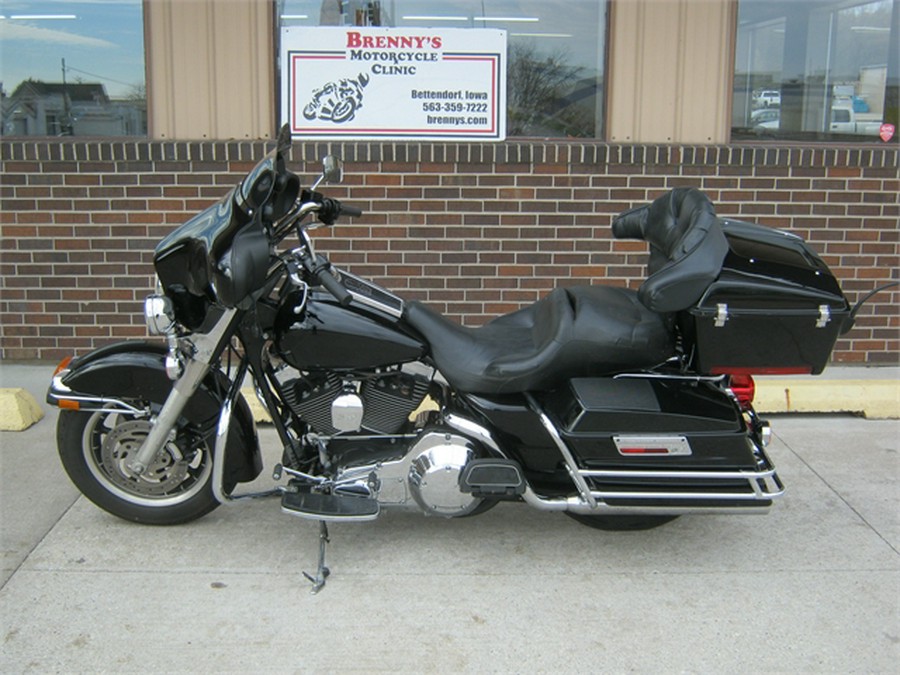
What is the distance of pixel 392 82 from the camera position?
5484 millimetres

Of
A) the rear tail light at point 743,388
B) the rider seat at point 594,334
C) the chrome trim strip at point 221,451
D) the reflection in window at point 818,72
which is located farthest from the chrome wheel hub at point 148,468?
the reflection in window at point 818,72

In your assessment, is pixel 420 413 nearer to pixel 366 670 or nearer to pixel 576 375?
pixel 576 375

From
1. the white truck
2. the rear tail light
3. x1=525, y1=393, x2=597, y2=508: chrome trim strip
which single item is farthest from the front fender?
the white truck

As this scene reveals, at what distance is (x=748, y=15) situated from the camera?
221 inches

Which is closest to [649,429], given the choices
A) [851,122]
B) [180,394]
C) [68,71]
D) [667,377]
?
[667,377]

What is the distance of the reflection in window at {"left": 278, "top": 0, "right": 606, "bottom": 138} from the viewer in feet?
18.0

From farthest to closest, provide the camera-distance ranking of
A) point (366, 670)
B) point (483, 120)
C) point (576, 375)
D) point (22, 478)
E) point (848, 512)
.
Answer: point (483, 120)
point (22, 478)
point (848, 512)
point (576, 375)
point (366, 670)

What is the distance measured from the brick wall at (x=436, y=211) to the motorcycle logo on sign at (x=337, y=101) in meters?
0.18

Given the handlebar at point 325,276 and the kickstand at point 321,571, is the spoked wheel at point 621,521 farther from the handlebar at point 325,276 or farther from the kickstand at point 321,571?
the handlebar at point 325,276

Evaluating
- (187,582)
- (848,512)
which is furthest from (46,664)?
(848,512)

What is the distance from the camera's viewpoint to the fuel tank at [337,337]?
125 inches

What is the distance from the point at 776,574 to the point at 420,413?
4.81 ft

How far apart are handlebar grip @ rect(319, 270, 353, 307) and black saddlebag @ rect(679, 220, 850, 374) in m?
1.18

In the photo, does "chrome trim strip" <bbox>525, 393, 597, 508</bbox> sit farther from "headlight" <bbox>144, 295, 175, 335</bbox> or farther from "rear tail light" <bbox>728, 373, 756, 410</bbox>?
"headlight" <bbox>144, 295, 175, 335</bbox>
